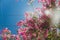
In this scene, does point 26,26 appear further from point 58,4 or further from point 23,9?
point 58,4

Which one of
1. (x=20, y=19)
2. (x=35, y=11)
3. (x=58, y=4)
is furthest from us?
(x=20, y=19)

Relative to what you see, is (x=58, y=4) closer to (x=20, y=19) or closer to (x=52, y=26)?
(x=52, y=26)

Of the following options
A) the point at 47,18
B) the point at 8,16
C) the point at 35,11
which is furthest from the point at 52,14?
the point at 8,16

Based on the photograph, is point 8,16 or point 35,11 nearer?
point 35,11

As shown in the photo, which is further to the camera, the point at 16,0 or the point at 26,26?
the point at 16,0

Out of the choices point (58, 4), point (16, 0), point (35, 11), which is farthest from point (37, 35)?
point (16, 0)

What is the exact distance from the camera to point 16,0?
82.7 inches

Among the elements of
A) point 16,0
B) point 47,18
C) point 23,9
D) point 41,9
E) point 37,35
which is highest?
point 16,0

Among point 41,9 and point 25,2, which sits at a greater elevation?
point 25,2

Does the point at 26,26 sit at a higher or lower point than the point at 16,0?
lower

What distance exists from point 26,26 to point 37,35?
157 mm

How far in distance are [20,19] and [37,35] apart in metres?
0.34

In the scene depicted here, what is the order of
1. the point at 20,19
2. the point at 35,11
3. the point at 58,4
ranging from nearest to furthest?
the point at 58,4, the point at 35,11, the point at 20,19

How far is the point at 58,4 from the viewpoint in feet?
5.85
